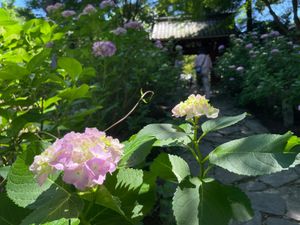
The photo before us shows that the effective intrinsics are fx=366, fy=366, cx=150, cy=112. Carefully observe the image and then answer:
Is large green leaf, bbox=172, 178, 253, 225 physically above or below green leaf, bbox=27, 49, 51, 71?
below

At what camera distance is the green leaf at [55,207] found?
2.07 feet

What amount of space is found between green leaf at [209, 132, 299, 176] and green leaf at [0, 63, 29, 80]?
2.23 ft

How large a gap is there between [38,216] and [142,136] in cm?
36

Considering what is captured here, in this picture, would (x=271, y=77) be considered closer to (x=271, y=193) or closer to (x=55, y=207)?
(x=271, y=193)

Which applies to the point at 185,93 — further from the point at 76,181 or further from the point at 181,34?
the point at 181,34

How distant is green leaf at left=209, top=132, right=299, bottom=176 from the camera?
2.49 ft

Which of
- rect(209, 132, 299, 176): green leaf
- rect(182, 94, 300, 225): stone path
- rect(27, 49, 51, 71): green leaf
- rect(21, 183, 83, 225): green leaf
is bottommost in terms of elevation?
rect(182, 94, 300, 225): stone path

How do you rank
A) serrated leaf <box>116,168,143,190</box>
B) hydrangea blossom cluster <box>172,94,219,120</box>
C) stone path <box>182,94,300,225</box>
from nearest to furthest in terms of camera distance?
serrated leaf <box>116,168,143,190</box>, hydrangea blossom cluster <box>172,94,219,120</box>, stone path <box>182,94,300,225</box>

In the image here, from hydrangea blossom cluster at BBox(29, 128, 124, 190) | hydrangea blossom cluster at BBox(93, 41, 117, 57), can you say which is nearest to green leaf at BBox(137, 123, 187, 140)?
hydrangea blossom cluster at BBox(29, 128, 124, 190)

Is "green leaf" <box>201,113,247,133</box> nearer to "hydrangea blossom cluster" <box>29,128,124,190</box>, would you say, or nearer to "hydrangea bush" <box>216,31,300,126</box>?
"hydrangea blossom cluster" <box>29,128,124,190</box>

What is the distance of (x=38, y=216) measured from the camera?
633mm

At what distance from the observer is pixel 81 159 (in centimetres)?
62

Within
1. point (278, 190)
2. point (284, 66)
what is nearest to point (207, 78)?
point (284, 66)

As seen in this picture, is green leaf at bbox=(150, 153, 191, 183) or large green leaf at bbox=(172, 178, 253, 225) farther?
green leaf at bbox=(150, 153, 191, 183)
